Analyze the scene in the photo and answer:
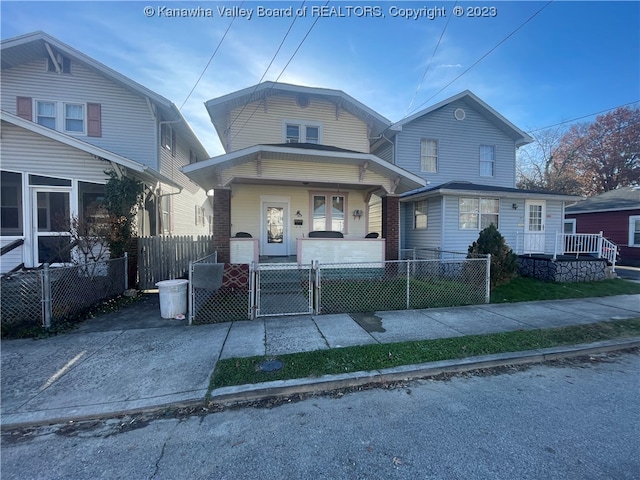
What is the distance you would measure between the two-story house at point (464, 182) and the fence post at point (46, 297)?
38.7 feet

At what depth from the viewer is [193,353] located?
174 inches

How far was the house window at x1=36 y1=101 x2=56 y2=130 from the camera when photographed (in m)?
10.2

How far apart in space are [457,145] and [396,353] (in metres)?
13.3

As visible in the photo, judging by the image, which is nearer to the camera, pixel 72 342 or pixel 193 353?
pixel 193 353

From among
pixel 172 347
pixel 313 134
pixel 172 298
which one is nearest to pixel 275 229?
pixel 313 134

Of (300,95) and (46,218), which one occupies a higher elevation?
(300,95)

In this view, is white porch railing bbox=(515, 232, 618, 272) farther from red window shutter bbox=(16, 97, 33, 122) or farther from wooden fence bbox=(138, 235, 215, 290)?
red window shutter bbox=(16, 97, 33, 122)

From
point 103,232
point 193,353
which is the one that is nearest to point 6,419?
point 193,353

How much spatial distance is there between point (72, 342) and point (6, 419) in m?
2.19

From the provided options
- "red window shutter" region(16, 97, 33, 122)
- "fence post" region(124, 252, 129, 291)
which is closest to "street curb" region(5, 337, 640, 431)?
"fence post" region(124, 252, 129, 291)

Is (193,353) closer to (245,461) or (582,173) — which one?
(245,461)

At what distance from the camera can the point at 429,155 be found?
1418 centimetres

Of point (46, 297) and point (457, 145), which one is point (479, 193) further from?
point (46, 297)

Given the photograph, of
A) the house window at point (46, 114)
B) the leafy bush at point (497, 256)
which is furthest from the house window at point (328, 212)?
the house window at point (46, 114)
